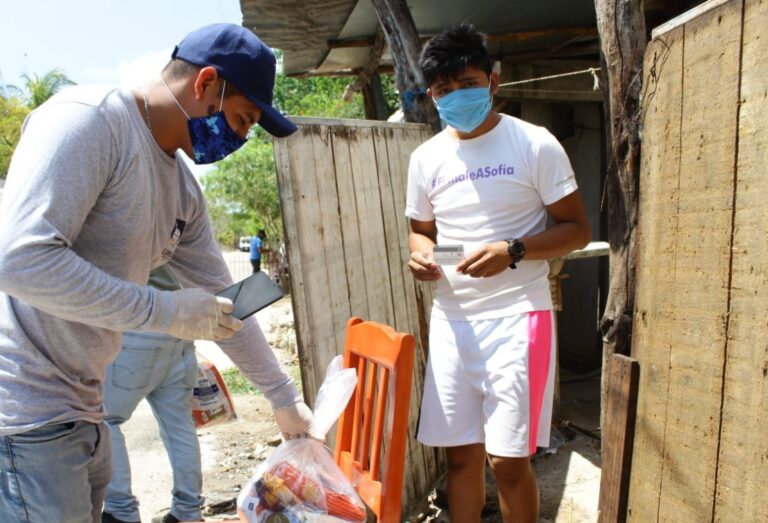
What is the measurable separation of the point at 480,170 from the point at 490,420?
884 millimetres

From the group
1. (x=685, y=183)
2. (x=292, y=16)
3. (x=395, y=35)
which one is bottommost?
(x=685, y=183)

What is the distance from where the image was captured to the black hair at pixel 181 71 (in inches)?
61.4

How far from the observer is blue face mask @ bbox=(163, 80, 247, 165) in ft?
5.30

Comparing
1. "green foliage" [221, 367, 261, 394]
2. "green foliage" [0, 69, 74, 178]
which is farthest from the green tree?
"green foliage" [221, 367, 261, 394]

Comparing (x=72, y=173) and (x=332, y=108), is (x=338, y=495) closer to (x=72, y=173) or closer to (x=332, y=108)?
(x=72, y=173)

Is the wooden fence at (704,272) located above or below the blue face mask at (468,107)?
below

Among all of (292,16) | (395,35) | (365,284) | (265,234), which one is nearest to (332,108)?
(265,234)

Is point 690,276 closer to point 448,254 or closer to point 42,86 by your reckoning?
point 448,254

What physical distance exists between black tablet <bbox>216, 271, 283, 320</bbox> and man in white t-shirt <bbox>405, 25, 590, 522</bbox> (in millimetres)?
813

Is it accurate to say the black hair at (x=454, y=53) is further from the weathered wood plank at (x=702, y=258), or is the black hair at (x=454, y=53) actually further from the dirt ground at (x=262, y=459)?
the dirt ground at (x=262, y=459)

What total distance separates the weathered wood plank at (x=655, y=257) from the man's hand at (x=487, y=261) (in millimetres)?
526

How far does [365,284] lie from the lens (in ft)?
9.43

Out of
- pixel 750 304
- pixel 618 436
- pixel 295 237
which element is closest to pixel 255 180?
pixel 295 237

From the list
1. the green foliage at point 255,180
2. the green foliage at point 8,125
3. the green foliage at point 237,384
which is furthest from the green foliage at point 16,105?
the green foliage at point 237,384
